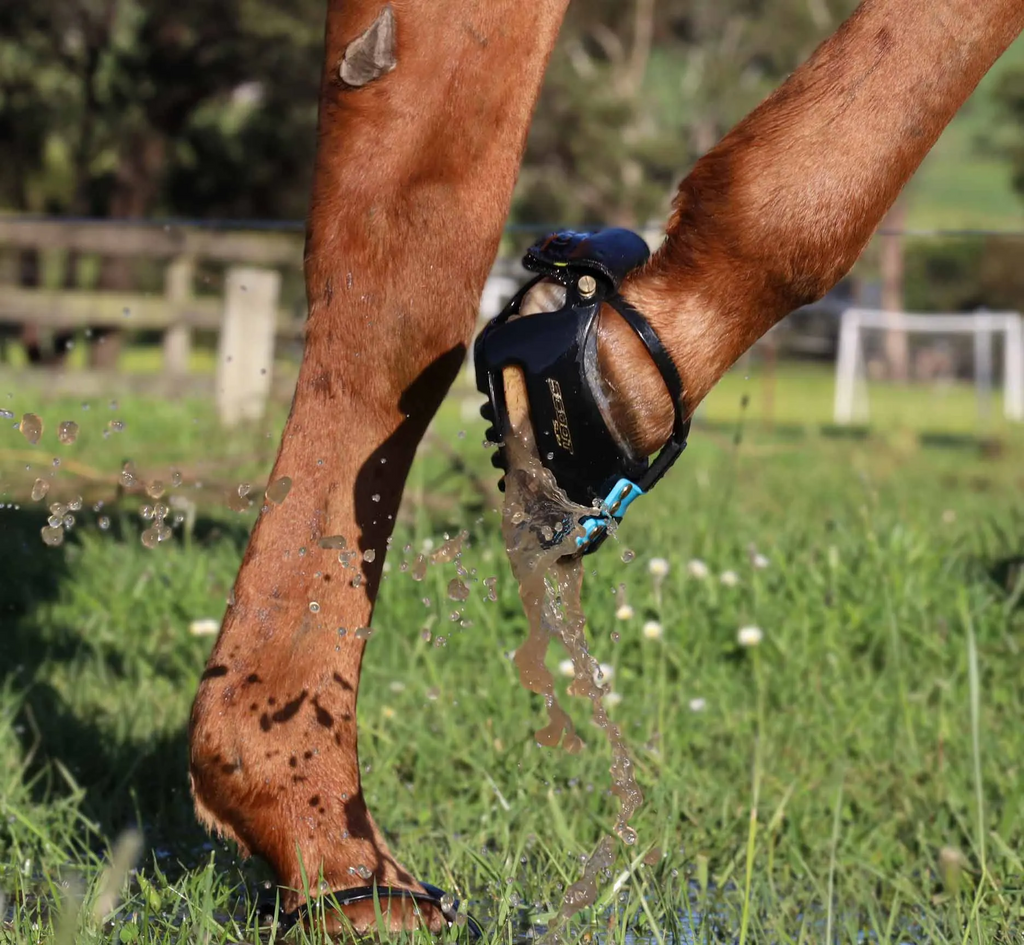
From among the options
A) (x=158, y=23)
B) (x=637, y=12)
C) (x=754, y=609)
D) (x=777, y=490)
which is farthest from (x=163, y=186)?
(x=754, y=609)

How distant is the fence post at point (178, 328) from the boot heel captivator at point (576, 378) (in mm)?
11429

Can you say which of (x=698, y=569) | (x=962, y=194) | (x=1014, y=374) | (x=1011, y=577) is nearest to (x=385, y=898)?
(x=698, y=569)

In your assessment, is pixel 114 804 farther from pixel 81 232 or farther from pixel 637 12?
pixel 637 12

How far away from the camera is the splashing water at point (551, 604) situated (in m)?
1.49

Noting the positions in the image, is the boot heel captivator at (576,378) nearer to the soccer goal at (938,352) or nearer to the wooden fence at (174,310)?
the wooden fence at (174,310)

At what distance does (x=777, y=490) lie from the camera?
6895 mm

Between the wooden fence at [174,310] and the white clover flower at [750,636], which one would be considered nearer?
the white clover flower at [750,636]

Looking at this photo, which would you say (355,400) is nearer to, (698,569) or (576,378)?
(576,378)

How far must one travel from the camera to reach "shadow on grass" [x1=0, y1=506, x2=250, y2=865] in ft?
7.50

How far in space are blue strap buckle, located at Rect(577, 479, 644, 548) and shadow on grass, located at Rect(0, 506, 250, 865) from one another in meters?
0.96

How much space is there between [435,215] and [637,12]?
3721 centimetres

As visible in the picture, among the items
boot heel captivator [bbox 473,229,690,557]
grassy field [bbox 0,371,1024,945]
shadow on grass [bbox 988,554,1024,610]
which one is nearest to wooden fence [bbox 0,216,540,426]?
grassy field [bbox 0,371,1024,945]

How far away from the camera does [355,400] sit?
5.31 feet

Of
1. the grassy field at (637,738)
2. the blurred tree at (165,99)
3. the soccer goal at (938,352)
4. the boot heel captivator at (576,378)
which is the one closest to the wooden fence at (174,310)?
the soccer goal at (938,352)
